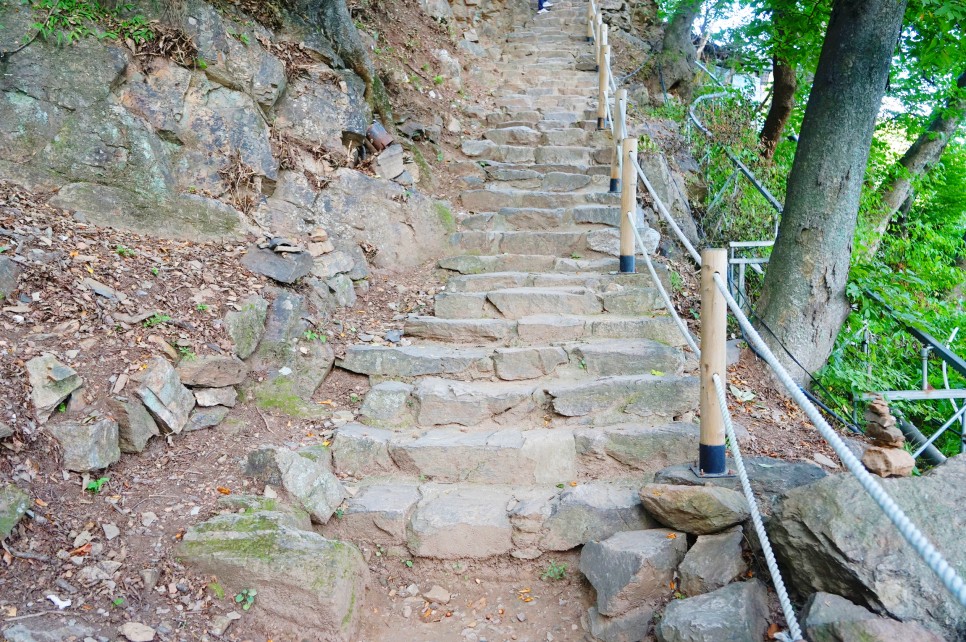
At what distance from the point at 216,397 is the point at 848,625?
3097 mm

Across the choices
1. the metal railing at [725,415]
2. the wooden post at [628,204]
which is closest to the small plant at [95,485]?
the metal railing at [725,415]

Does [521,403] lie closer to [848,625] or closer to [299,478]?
[299,478]

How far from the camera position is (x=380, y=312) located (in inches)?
185

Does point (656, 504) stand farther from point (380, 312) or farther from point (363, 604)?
point (380, 312)

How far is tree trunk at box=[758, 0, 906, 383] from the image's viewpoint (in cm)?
388

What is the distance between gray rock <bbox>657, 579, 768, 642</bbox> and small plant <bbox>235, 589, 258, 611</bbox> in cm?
169

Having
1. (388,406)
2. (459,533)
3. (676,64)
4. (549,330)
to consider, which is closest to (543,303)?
(549,330)

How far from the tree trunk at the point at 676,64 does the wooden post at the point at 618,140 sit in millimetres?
5038

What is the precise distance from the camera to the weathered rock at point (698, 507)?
254 cm

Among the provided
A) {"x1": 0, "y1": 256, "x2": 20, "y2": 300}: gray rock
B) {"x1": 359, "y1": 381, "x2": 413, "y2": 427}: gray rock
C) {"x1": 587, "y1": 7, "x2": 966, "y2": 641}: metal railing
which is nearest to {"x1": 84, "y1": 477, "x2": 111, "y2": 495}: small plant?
{"x1": 0, "y1": 256, "x2": 20, "y2": 300}: gray rock

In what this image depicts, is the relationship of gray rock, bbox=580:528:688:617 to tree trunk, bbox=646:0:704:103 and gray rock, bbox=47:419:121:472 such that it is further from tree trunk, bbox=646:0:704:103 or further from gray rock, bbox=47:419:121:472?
tree trunk, bbox=646:0:704:103

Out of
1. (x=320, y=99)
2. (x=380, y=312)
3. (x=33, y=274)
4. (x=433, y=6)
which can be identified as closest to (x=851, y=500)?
(x=380, y=312)

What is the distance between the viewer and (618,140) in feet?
18.3

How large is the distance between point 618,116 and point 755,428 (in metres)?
3.19
